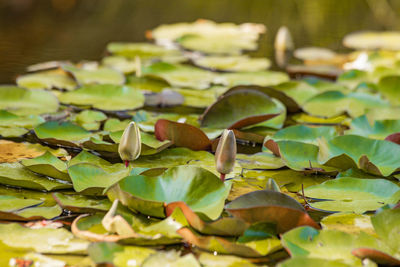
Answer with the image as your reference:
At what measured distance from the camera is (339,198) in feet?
4.48

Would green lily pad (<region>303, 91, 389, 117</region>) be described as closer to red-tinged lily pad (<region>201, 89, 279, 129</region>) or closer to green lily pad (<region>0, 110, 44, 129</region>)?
red-tinged lily pad (<region>201, 89, 279, 129</region>)

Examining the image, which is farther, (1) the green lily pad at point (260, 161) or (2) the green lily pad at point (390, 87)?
(2) the green lily pad at point (390, 87)

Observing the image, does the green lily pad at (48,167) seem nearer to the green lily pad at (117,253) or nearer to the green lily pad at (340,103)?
the green lily pad at (117,253)

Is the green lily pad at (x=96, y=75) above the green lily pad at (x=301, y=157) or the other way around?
above

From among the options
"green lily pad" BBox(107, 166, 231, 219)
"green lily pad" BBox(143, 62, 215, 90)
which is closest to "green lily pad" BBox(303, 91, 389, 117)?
"green lily pad" BBox(143, 62, 215, 90)

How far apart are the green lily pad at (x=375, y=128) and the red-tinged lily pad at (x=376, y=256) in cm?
88

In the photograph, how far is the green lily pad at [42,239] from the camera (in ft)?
3.47

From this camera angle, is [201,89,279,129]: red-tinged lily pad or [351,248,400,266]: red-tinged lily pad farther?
[201,89,279,129]: red-tinged lily pad

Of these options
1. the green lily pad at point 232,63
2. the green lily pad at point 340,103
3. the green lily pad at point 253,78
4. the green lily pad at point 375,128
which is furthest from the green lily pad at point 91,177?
the green lily pad at point 232,63

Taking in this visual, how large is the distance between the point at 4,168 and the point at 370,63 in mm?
2449

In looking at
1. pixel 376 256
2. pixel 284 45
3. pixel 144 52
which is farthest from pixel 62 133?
pixel 284 45

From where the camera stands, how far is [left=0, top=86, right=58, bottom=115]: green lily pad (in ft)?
6.78

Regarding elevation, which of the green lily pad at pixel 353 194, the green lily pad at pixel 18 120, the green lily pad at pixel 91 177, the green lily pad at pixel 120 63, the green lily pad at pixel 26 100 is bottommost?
the green lily pad at pixel 353 194

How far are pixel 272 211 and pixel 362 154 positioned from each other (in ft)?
1.94
